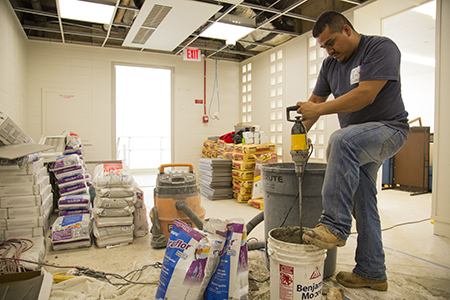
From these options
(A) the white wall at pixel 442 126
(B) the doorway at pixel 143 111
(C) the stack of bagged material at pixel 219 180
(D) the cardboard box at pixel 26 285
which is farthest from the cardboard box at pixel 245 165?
(B) the doorway at pixel 143 111

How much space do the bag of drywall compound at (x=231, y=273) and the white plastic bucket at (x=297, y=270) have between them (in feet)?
0.59

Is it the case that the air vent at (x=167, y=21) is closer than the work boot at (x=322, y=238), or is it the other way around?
the work boot at (x=322, y=238)

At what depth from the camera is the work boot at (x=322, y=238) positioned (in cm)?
132

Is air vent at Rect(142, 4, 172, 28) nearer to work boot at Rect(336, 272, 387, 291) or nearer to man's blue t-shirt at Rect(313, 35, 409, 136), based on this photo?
man's blue t-shirt at Rect(313, 35, 409, 136)

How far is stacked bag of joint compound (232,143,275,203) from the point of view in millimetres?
4410

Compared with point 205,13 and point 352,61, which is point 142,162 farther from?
point 352,61

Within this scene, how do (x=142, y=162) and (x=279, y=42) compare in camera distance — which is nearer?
(x=279, y=42)

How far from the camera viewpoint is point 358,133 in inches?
57.8

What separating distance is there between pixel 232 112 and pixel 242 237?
536cm

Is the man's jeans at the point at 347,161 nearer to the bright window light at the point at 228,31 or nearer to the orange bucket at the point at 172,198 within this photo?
the orange bucket at the point at 172,198

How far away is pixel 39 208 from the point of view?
2.48m

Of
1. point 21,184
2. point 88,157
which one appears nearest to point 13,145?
point 21,184

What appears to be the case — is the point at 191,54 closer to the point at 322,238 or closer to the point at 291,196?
the point at 291,196

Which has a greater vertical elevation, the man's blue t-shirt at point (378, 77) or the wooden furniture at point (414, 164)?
the man's blue t-shirt at point (378, 77)
